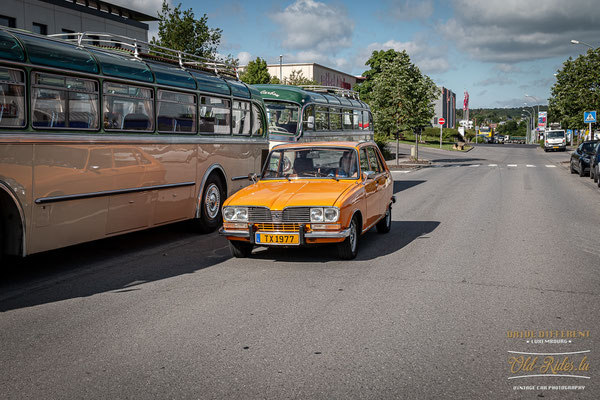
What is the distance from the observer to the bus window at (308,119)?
18.6m

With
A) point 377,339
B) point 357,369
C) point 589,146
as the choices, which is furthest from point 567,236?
point 589,146

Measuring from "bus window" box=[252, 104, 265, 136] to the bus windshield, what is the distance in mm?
4076

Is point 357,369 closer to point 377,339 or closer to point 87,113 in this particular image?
point 377,339

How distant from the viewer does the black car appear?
27.0 meters

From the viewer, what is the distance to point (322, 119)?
19938mm

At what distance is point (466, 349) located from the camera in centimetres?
491

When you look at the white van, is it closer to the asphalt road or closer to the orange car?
the asphalt road

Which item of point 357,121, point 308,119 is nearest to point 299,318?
point 308,119

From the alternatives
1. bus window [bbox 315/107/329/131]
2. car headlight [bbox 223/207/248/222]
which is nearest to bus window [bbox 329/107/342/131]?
bus window [bbox 315/107/329/131]

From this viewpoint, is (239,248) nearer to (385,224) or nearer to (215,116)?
(385,224)

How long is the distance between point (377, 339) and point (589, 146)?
85.5 feet

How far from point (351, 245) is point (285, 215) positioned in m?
1.06

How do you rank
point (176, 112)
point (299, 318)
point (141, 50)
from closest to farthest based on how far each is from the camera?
point (299, 318) → point (176, 112) → point (141, 50)

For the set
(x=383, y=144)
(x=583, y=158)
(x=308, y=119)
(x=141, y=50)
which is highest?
(x=141, y=50)
